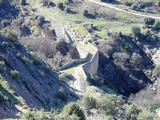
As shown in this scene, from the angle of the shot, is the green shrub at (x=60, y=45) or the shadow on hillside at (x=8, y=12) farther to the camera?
the shadow on hillside at (x=8, y=12)

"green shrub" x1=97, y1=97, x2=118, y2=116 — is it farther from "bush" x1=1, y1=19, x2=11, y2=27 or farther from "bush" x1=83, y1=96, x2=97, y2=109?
"bush" x1=1, y1=19, x2=11, y2=27

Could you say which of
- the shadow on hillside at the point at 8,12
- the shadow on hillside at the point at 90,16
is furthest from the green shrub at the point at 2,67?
the shadow on hillside at the point at 90,16

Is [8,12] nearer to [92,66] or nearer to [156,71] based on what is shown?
[92,66]

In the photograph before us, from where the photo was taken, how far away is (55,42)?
78.9m

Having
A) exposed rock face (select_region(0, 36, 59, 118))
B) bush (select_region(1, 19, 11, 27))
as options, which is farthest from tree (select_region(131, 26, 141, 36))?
exposed rock face (select_region(0, 36, 59, 118))

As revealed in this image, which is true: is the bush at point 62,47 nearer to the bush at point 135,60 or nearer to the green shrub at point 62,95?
the bush at point 135,60

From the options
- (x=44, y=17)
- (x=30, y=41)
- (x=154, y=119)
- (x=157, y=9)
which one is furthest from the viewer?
(x=157, y=9)

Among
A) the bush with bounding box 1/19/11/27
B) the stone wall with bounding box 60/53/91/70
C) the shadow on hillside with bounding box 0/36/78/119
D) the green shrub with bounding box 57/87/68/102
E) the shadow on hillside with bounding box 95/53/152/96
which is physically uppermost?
the shadow on hillside with bounding box 0/36/78/119

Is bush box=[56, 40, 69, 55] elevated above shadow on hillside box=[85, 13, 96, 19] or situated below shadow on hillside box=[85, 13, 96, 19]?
above

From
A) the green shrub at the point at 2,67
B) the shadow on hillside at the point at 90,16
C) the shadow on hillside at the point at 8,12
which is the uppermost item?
the green shrub at the point at 2,67

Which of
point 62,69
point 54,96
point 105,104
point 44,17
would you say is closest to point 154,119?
point 105,104

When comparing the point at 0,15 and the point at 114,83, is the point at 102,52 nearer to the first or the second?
the point at 114,83

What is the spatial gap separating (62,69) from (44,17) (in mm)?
31862

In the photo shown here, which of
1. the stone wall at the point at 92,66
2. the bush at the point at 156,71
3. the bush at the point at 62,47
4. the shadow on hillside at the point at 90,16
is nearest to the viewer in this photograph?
the stone wall at the point at 92,66
